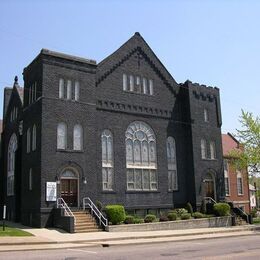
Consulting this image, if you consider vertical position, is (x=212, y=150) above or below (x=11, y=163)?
above

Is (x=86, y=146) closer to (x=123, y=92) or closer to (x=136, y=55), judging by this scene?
(x=123, y=92)

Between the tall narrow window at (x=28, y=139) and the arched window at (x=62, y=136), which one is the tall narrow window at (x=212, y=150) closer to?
the arched window at (x=62, y=136)

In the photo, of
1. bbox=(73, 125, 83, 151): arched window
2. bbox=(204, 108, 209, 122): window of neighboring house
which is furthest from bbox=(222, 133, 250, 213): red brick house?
bbox=(73, 125, 83, 151): arched window

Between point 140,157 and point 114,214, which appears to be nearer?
point 114,214

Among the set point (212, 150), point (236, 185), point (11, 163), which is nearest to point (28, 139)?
point (11, 163)

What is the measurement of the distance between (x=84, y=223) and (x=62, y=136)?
268 inches

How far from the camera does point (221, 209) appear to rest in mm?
34906

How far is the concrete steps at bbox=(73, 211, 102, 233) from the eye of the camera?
86.1ft

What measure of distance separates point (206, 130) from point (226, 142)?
1535 cm

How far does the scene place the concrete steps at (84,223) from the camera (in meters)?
26.2

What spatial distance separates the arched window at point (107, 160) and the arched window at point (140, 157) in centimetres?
168

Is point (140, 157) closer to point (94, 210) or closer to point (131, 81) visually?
point (131, 81)

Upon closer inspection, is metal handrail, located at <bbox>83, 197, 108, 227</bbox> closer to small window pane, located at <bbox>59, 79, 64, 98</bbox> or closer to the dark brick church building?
the dark brick church building

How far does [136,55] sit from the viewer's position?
36375mm
